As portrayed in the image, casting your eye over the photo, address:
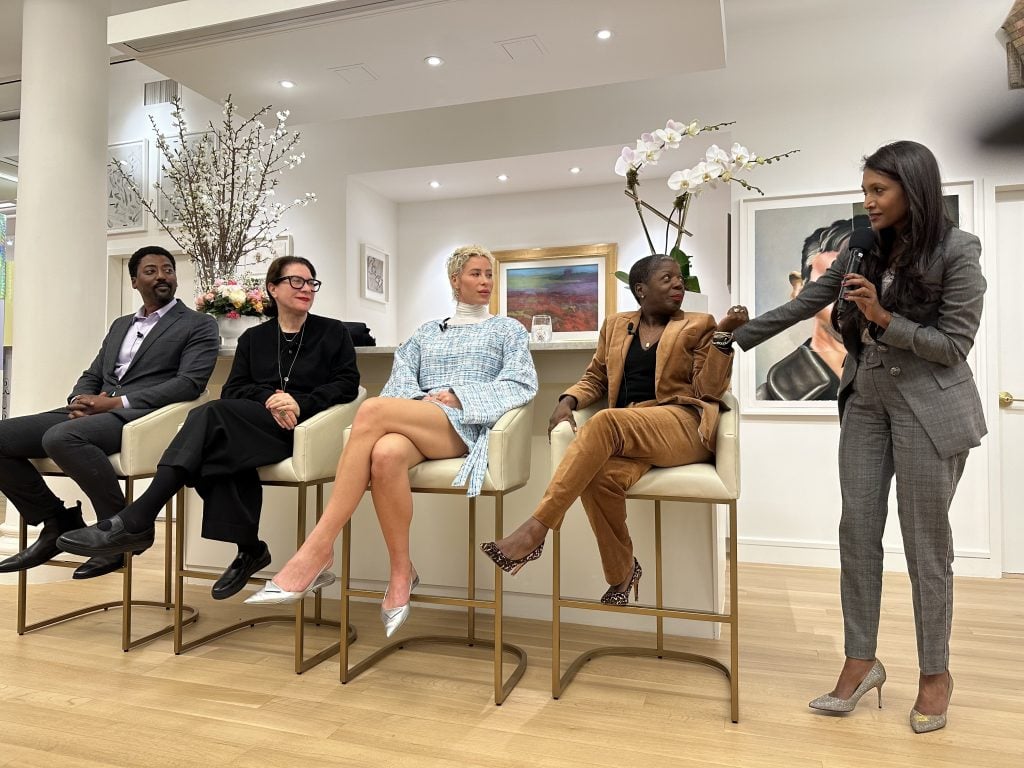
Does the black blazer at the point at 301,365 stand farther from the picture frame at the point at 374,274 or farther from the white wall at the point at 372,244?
the picture frame at the point at 374,274

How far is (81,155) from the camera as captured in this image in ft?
12.7

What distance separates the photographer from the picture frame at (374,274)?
5812 mm

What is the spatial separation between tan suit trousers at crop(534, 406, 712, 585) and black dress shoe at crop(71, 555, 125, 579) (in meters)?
1.65

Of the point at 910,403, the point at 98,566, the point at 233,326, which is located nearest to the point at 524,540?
the point at 910,403

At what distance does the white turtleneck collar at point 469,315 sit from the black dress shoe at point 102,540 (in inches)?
52.3

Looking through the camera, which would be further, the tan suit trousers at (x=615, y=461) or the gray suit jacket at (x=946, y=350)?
the tan suit trousers at (x=615, y=461)

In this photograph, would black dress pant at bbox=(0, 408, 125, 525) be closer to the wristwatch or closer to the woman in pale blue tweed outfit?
the woman in pale blue tweed outfit

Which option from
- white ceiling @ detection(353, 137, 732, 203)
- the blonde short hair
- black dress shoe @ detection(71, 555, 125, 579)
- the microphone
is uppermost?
white ceiling @ detection(353, 137, 732, 203)

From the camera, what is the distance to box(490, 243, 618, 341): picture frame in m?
5.76

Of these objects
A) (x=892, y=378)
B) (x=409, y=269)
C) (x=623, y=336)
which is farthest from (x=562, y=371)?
(x=409, y=269)

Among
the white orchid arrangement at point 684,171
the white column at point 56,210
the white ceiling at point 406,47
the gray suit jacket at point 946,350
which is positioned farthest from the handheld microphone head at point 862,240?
the white column at point 56,210

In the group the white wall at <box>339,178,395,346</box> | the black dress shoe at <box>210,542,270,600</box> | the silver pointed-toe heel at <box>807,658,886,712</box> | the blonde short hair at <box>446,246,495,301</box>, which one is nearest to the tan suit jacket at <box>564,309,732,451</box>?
the blonde short hair at <box>446,246,495,301</box>

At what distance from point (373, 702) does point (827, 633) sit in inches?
70.9

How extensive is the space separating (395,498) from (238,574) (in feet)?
2.08
